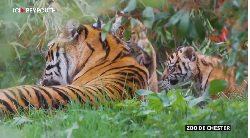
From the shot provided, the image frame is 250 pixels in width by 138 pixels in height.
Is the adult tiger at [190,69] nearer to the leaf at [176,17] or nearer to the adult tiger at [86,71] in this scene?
the adult tiger at [86,71]

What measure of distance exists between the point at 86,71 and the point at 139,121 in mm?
871

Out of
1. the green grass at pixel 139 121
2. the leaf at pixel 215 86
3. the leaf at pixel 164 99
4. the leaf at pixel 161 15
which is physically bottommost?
the green grass at pixel 139 121

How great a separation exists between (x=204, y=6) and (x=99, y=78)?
1.42 meters

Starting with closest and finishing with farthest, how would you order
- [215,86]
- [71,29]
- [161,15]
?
[161,15] → [215,86] → [71,29]

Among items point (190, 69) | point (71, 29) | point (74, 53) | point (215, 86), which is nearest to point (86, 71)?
point (74, 53)

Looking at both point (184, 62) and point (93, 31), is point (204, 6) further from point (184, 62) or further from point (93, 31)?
point (184, 62)

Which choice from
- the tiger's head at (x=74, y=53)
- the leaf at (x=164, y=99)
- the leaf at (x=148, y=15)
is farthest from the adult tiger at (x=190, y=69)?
the leaf at (x=148, y=15)

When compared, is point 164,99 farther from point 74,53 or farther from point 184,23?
point 74,53

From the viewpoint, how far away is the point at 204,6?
2.12m

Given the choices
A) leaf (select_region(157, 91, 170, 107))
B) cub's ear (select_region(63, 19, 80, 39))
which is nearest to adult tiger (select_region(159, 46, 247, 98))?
cub's ear (select_region(63, 19, 80, 39))

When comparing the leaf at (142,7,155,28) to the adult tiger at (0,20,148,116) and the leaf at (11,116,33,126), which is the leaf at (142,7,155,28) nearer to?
the leaf at (11,116,33,126)

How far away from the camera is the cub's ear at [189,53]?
3.67 m

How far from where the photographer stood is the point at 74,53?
361cm

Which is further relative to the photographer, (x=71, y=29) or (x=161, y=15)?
(x=71, y=29)
